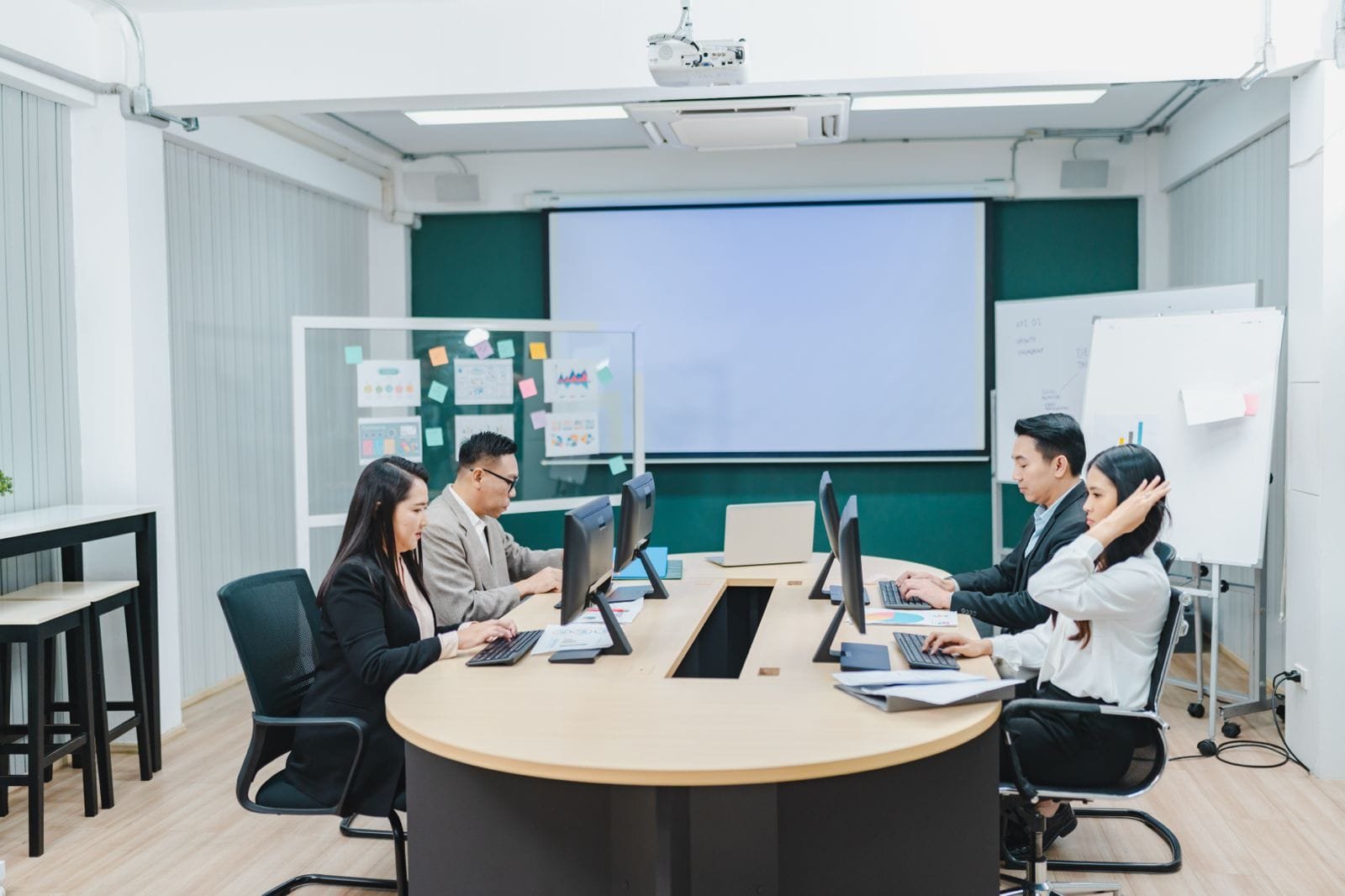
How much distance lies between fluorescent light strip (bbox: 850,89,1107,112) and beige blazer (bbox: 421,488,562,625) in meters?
3.00

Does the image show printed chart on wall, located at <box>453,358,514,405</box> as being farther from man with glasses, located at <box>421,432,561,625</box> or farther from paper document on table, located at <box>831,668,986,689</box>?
paper document on table, located at <box>831,668,986,689</box>

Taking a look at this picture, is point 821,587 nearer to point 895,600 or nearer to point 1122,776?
point 895,600

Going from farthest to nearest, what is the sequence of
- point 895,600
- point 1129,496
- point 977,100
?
point 977,100
point 895,600
point 1129,496

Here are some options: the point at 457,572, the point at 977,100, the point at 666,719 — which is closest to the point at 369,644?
the point at 666,719

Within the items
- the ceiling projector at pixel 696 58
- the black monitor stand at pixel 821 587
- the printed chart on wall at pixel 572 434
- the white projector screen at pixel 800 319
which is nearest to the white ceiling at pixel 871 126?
the white projector screen at pixel 800 319

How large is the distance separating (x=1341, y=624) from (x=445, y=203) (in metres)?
5.15

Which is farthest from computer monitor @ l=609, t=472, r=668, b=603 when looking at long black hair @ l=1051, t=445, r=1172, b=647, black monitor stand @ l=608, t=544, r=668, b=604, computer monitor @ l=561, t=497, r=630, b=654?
long black hair @ l=1051, t=445, r=1172, b=647

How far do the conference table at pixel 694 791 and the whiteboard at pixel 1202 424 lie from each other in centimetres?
245

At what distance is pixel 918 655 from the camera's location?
2.81 m

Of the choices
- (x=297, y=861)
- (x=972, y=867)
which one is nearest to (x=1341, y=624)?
(x=972, y=867)

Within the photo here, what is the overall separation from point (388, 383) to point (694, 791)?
133 inches

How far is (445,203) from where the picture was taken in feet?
22.2

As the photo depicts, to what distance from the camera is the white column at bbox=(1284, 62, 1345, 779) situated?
3939 mm

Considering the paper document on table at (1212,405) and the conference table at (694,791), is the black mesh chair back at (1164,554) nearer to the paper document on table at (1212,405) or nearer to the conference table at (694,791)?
the conference table at (694,791)
